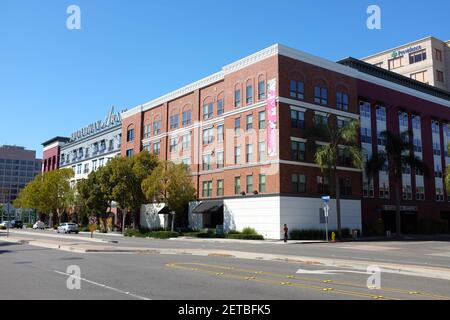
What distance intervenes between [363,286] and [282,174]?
31.7 metres

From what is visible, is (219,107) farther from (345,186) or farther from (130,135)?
(130,135)

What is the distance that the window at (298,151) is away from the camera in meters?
45.6

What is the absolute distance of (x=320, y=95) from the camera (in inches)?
1923

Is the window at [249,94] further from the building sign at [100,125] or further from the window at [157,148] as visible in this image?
the building sign at [100,125]

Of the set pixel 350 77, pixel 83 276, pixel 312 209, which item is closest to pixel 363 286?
pixel 83 276

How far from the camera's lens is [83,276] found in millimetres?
13953

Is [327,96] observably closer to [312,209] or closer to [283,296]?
[312,209]

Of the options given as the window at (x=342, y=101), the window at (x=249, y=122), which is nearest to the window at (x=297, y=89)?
the window at (x=249, y=122)

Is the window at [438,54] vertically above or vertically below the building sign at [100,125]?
above

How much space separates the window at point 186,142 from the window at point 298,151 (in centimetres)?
1734

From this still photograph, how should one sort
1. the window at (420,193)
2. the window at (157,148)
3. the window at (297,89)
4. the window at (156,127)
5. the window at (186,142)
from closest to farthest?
the window at (297,89) → the window at (420,193) → the window at (186,142) → the window at (157,148) → the window at (156,127)

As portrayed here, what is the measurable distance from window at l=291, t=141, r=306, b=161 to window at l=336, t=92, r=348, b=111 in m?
7.63

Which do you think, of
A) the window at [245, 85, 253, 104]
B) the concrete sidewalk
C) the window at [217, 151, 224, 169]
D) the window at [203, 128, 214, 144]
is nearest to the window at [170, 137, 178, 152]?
the window at [203, 128, 214, 144]

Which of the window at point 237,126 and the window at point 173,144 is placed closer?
the window at point 237,126
